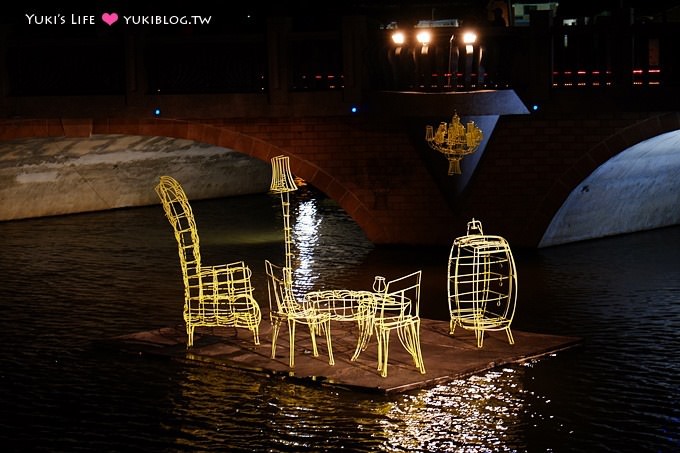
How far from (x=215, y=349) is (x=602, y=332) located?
4.32 meters

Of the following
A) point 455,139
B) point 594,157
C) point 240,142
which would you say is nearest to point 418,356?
point 455,139

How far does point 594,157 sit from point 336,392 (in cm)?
925

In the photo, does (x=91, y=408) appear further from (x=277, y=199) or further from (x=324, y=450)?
(x=277, y=199)

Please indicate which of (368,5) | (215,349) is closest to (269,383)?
(215,349)

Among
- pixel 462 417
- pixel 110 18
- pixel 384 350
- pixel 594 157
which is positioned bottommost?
pixel 462 417

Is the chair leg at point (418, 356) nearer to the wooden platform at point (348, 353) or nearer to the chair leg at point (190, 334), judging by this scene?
the wooden platform at point (348, 353)

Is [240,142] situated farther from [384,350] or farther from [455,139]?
[384,350]

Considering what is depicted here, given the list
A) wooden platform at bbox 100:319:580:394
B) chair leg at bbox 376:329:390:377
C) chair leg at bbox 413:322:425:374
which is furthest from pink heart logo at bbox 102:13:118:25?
chair leg at bbox 413:322:425:374

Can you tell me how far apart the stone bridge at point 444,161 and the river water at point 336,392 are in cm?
47

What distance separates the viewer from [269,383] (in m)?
12.8

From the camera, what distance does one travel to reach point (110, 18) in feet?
76.0

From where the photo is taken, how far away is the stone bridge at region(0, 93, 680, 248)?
2048 cm

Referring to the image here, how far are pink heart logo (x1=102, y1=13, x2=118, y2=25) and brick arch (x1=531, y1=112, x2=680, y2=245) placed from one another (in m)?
7.84

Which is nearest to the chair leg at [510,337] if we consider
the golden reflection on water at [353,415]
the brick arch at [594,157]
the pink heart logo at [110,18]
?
the golden reflection on water at [353,415]
